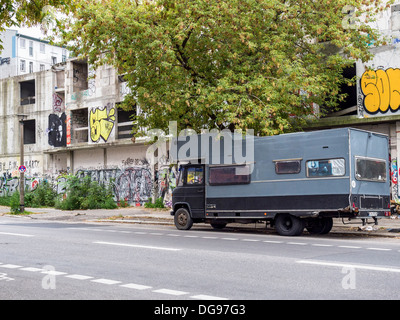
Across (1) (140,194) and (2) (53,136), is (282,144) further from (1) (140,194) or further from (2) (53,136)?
(2) (53,136)

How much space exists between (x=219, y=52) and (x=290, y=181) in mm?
5440

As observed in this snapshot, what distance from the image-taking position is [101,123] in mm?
35438

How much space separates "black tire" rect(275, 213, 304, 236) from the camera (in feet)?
53.7

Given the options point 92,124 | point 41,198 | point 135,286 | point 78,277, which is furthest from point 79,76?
point 135,286

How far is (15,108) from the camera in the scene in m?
42.6

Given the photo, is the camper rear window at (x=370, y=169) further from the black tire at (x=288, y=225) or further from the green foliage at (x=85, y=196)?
the green foliage at (x=85, y=196)

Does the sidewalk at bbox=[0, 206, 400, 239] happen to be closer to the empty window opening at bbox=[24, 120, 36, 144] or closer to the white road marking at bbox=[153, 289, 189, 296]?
the white road marking at bbox=[153, 289, 189, 296]

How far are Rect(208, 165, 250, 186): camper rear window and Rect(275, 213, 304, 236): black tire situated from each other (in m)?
1.69

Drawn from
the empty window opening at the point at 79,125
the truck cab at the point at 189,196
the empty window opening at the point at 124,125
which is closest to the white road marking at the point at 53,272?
the truck cab at the point at 189,196

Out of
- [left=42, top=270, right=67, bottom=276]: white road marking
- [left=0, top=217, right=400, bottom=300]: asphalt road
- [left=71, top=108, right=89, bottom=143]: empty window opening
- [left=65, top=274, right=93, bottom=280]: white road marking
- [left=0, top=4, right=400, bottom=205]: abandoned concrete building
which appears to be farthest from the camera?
[left=71, top=108, right=89, bottom=143]: empty window opening

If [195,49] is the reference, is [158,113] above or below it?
below

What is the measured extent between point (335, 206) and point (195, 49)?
8.00 metres

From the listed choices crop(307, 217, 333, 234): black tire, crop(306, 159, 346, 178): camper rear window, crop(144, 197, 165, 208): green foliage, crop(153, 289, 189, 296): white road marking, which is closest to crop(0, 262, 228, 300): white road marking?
crop(153, 289, 189, 296): white road marking
